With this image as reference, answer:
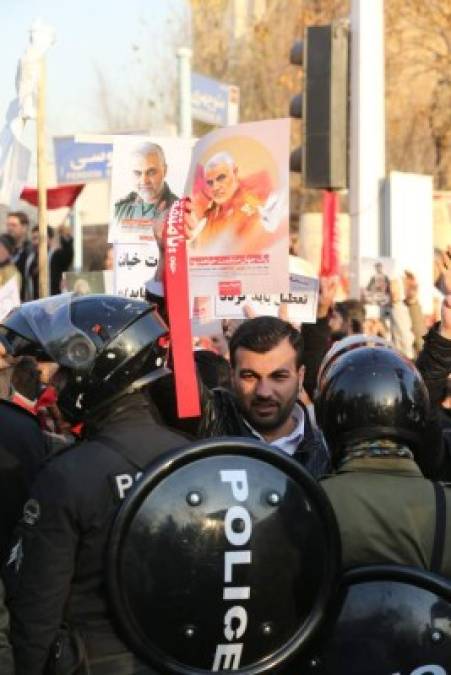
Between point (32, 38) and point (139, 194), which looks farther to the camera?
point (32, 38)

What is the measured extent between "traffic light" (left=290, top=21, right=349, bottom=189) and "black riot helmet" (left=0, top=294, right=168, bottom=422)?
911cm

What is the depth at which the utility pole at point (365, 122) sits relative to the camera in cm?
1373

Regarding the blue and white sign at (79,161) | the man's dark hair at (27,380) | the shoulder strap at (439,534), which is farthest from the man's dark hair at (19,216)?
the shoulder strap at (439,534)

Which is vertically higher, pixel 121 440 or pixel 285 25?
pixel 285 25

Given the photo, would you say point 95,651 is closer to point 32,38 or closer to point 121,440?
point 121,440

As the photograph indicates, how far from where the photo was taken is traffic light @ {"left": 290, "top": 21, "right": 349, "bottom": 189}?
490 inches

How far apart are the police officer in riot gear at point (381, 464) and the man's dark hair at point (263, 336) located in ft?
5.82

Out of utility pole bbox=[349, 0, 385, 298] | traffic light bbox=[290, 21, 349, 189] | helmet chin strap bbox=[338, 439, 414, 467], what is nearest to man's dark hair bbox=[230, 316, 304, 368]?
helmet chin strap bbox=[338, 439, 414, 467]

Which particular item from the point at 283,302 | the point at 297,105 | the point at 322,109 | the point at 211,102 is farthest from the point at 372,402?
the point at 211,102

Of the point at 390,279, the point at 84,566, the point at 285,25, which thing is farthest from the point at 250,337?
the point at 285,25

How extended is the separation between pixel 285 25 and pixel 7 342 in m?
31.6

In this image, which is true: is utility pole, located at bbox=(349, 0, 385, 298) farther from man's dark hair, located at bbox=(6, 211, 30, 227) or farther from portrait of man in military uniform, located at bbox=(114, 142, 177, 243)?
portrait of man in military uniform, located at bbox=(114, 142, 177, 243)

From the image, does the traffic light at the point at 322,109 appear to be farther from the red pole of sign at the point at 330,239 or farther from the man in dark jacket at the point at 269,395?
the man in dark jacket at the point at 269,395

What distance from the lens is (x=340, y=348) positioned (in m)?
3.77
